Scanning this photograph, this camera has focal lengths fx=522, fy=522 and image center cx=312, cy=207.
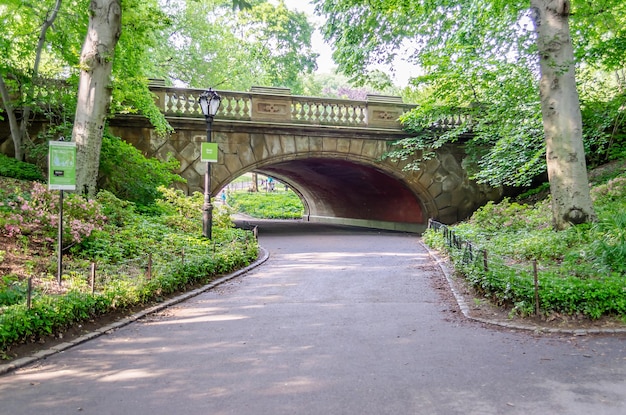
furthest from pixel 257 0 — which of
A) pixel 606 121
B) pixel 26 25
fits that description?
pixel 606 121

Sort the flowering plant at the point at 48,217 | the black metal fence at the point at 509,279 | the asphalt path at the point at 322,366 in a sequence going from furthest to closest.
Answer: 1. the flowering plant at the point at 48,217
2. the black metal fence at the point at 509,279
3. the asphalt path at the point at 322,366

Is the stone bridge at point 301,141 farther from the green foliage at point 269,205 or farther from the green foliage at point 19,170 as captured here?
the green foliage at point 269,205

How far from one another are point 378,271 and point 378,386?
6277 mm

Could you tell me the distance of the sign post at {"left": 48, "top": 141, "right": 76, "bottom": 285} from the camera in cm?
670

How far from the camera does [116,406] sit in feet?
12.2

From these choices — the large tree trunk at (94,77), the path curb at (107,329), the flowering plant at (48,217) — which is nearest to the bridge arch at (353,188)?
the large tree trunk at (94,77)

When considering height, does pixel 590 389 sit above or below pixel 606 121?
below

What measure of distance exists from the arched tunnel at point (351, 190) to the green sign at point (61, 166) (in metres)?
12.9

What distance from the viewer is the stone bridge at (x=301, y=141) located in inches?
656

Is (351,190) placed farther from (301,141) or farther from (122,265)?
(122,265)

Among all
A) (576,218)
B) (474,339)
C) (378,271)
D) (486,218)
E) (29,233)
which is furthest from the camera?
(486,218)

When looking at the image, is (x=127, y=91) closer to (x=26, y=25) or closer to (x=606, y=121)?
(x=26, y=25)

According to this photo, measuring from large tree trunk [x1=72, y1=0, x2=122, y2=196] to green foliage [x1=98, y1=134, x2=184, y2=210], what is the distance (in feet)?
8.59

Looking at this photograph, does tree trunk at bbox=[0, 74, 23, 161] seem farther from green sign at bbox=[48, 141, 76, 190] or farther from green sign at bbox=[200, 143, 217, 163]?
green sign at bbox=[48, 141, 76, 190]
